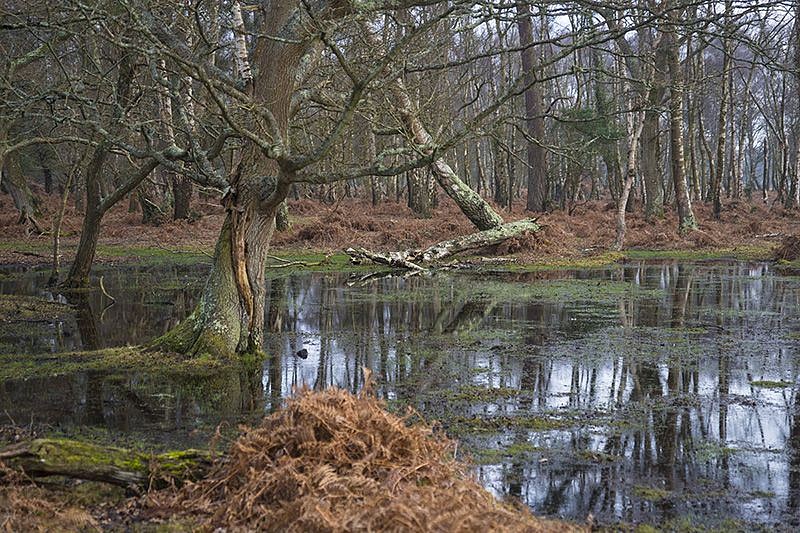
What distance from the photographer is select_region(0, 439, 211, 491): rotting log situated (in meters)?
4.75

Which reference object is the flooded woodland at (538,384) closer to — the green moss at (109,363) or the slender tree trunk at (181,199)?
the green moss at (109,363)

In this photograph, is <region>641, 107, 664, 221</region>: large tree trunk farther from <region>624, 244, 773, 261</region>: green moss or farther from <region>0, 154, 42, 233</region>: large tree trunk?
<region>0, 154, 42, 233</region>: large tree trunk

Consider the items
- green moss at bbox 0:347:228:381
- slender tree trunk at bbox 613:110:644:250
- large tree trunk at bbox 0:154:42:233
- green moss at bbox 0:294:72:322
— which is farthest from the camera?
large tree trunk at bbox 0:154:42:233

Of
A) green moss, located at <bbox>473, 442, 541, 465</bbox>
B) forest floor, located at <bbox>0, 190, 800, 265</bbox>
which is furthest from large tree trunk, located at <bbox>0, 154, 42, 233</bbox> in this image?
green moss, located at <bbox>473, 442, 541, 465</bbox>

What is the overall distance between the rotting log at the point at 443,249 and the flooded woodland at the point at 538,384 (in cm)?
383

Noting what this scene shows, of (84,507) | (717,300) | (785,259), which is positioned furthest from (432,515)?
(785,259)

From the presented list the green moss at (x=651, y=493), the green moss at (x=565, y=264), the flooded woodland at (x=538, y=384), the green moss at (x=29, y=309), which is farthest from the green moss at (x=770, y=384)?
the green moss at (x=565, y=264)

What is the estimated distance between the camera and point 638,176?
4172 centimetres

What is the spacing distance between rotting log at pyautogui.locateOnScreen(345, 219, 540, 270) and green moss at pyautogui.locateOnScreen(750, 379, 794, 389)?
11.5 m

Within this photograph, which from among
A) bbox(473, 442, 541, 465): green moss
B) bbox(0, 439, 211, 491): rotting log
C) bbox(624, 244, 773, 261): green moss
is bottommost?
bbox(473, 442, 541, 465): green moss

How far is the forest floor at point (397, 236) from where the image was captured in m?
22.4

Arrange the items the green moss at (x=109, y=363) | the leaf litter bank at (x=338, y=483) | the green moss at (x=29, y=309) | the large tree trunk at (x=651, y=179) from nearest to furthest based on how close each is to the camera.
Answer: the leaf litter bank at (x=338, y=483)
the green moss at (x=109, y=363)
the green moss at (x=29, y=309)
the large tree trunk at (x=651, y=179)

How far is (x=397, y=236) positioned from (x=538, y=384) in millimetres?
15734

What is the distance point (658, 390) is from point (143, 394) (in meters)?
5.14
